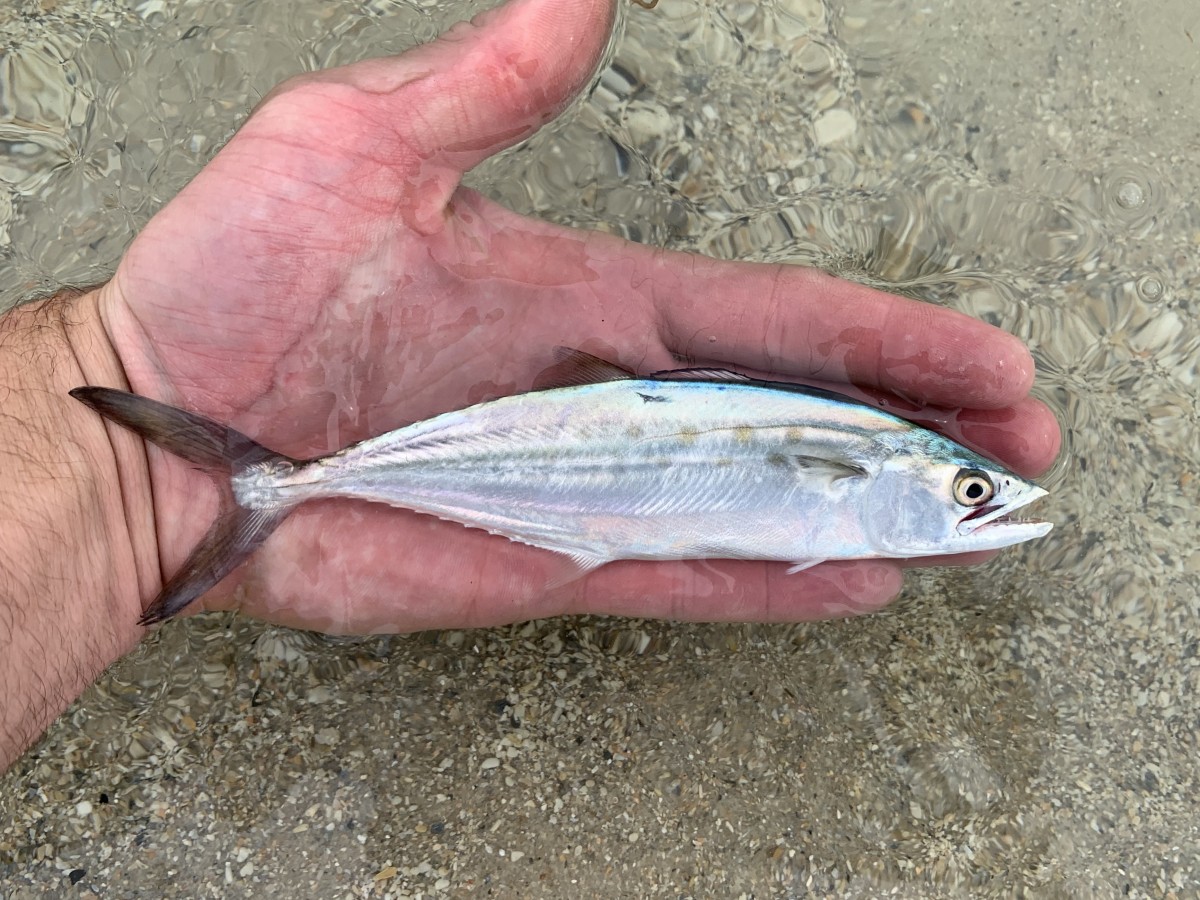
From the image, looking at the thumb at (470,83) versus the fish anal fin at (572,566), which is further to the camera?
the fish anal fin at (572,566)

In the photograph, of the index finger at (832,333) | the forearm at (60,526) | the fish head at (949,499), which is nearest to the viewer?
the forearm at (60,526)

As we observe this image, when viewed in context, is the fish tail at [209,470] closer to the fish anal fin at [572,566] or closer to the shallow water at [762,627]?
the shallow water at [762,627]

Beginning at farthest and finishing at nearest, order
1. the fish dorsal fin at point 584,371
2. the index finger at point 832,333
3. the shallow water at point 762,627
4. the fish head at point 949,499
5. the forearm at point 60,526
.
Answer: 1. the shallow water at point 762,627
2. the index finger at point 832,333
3. the fish dorsal fin at point 584,371
4. the fish head at point 949,499
5. the forearm at point 60,526

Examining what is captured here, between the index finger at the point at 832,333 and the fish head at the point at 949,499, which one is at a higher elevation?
the index finger at the point at 832,333

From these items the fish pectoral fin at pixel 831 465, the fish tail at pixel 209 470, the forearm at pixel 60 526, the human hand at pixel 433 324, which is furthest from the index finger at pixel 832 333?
the forearm at pixel 60 526

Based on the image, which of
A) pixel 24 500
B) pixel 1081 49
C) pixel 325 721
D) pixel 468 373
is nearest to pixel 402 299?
pixel 468 373

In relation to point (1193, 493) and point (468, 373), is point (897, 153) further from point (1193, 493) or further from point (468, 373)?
point (468, 373)

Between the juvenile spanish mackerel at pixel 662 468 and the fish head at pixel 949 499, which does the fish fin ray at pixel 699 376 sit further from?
the fish head at pixel 949 499
